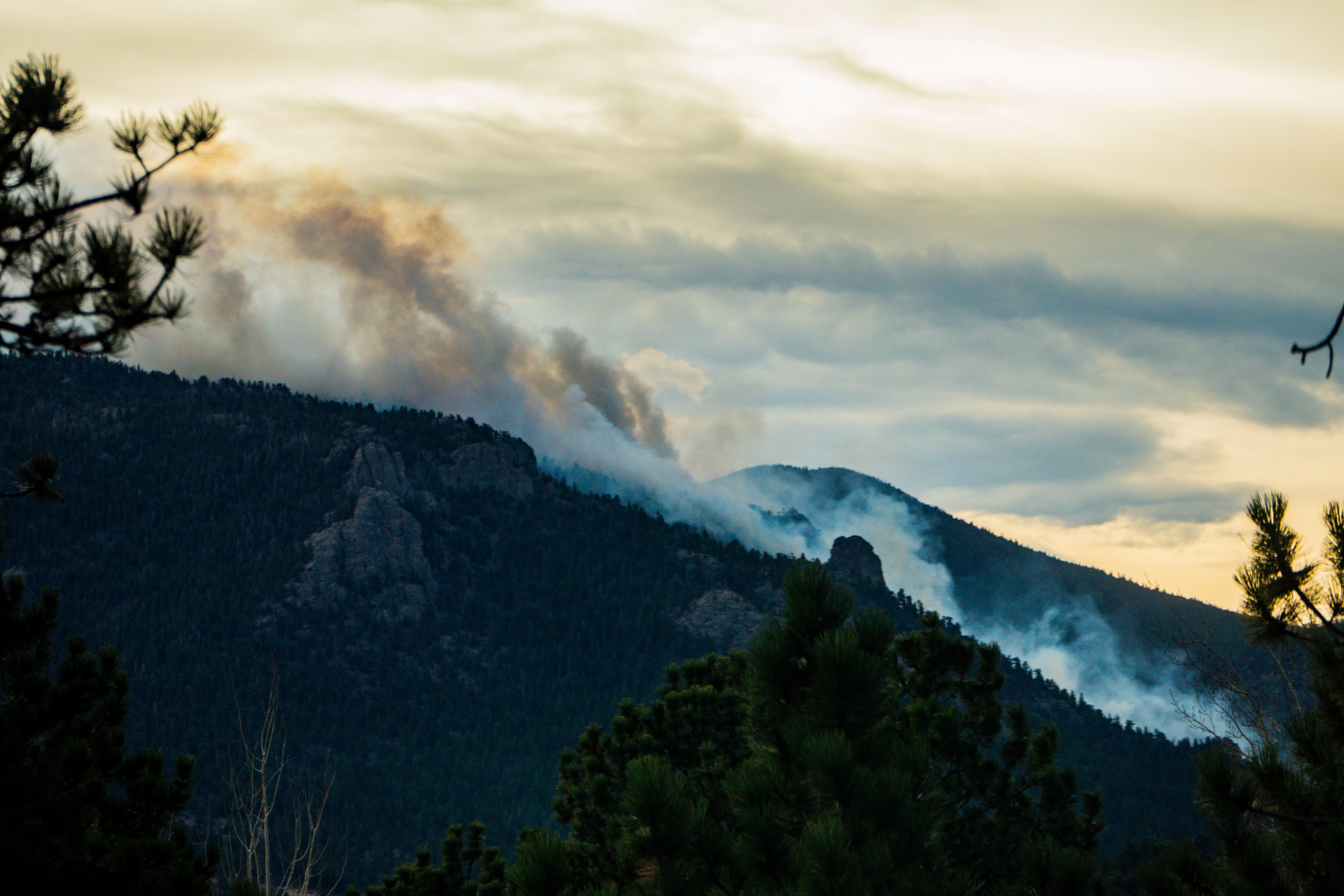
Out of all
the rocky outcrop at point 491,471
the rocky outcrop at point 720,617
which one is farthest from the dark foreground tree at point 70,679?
the rocky outcrop at point 491,471

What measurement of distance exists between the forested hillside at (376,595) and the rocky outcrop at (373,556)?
35 centimetres

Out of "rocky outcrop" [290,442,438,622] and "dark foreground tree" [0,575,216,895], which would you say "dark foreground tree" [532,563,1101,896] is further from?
"rocky outcrop" [290,442,438,622]

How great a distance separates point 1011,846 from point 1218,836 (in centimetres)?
1452

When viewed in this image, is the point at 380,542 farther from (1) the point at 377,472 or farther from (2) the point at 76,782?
(2) the point at 76,782

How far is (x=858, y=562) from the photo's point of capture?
609 feet

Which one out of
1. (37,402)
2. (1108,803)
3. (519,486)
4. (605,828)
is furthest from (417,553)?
(605,828)

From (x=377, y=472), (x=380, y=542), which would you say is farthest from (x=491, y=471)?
(x=380, y=542)

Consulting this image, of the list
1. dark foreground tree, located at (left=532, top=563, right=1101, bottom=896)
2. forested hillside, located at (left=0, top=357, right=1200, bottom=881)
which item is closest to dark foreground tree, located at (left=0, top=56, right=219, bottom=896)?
dark foreground tree, located at (left=532, top=563, right=1101, bottom=896)

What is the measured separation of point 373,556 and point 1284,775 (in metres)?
160

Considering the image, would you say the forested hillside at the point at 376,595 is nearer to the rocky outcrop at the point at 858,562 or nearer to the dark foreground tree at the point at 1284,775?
the rocky outcrop at the point at 858,562

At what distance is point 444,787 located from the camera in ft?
408

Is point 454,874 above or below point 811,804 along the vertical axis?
below

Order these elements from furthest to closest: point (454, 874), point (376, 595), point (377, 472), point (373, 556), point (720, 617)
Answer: point (377, 472) < point (373, 556) < point (376, 595) < point (720, 617) < point (454, 874)

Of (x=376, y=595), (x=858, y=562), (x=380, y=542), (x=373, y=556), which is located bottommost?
(x=376, y=595)
